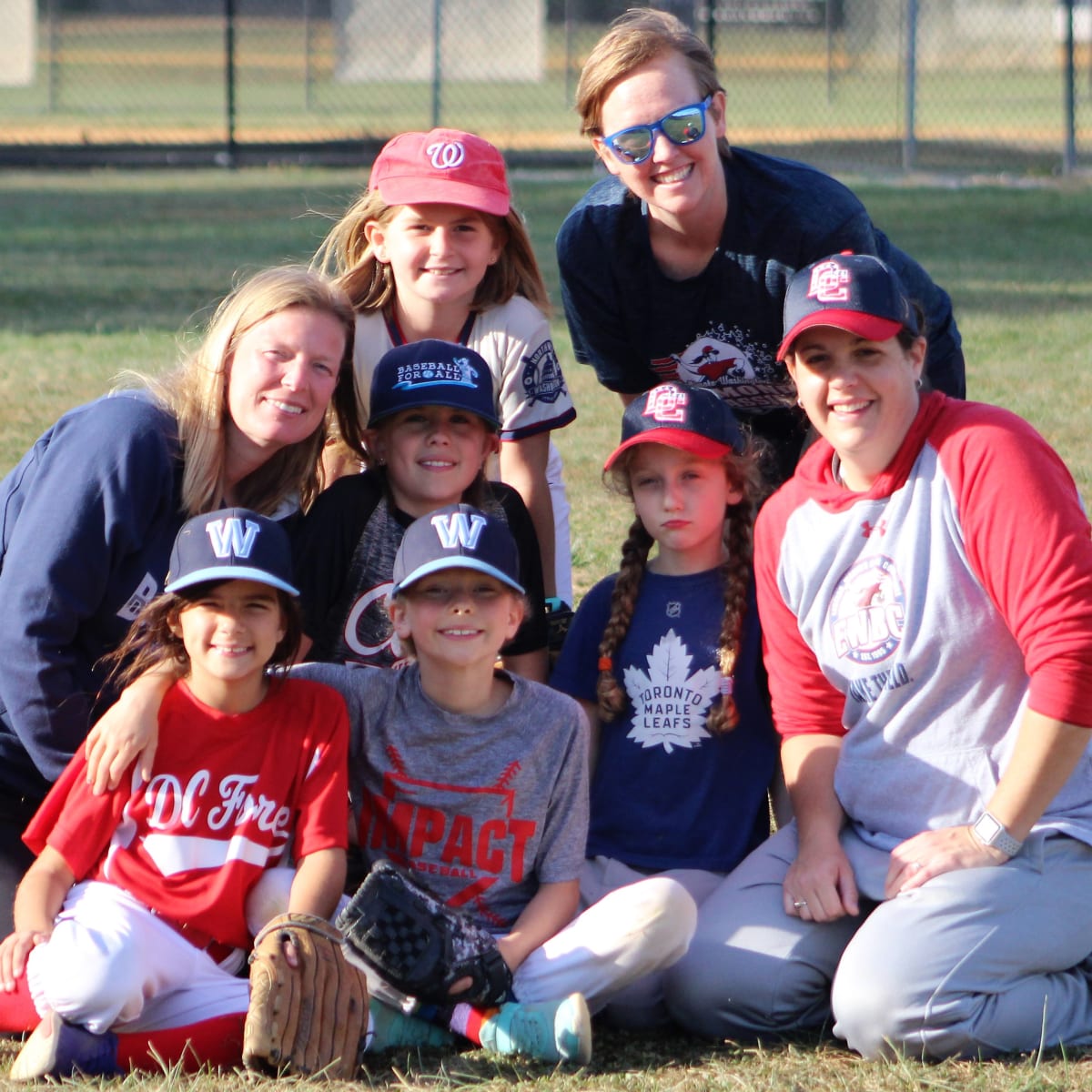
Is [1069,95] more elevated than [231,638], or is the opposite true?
[1069,95]

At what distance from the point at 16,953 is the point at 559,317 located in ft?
24.3

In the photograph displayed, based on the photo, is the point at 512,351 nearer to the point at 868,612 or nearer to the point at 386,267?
the point at 386,267

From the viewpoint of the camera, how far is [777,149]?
18.1 m

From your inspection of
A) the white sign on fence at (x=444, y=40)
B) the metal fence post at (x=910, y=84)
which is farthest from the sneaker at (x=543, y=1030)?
the white sign on fence at (x=444, y=40)

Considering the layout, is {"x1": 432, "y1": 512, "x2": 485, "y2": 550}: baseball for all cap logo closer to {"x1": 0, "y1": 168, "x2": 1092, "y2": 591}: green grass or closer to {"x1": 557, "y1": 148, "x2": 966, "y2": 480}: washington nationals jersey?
{"x1": 557, "y1": 148, "x2": 966, "y2": 480}: washington nationals jersey

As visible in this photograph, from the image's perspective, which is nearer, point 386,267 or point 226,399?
point 226,399

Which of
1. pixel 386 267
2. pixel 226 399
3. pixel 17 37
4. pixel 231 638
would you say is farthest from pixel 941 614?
pixel 17 37

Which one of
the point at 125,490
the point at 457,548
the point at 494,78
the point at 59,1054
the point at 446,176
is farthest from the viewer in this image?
the point at 494,78

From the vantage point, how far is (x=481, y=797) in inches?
124

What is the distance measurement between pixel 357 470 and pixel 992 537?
1.71 m

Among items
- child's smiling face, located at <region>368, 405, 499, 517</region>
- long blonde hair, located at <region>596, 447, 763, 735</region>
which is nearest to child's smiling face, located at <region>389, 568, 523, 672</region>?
long blonde hair, located at <region>596, 447, 763, 735</region>

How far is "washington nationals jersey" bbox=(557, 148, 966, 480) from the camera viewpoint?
157 inches

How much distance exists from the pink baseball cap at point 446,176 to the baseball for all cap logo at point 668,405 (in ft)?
2.63

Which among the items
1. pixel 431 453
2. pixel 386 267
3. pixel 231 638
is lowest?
pixel 231 638
